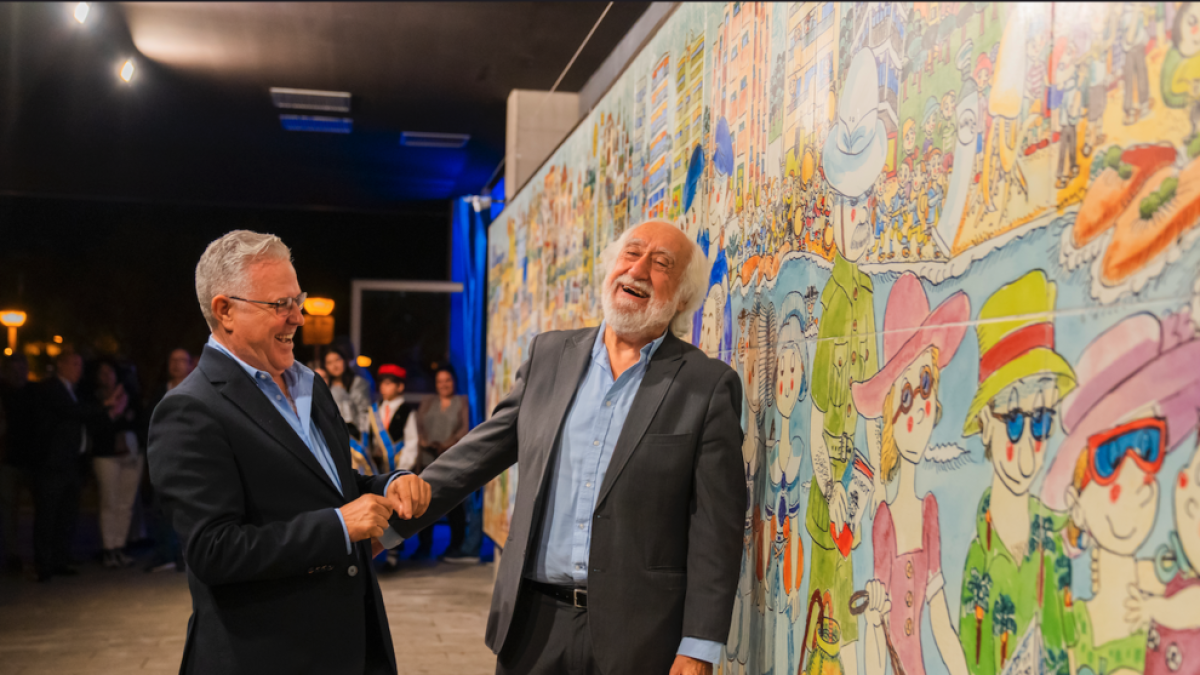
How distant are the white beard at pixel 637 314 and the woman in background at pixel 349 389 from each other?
5435 millimetres

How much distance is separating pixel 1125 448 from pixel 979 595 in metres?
0.41

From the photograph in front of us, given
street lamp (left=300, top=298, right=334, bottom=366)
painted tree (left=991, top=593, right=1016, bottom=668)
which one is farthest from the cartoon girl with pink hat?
street lamp (left=300, top=298, right=334, bottom=366)

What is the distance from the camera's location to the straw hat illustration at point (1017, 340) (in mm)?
1413

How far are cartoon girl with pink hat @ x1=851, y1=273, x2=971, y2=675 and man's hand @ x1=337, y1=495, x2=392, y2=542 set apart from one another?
0.99 m

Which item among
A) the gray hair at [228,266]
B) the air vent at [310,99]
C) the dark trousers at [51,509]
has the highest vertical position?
the air vent at [310,99]

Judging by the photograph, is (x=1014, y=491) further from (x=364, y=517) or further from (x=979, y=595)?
(x=364, y=517)

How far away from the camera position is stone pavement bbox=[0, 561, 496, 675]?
17.2ft

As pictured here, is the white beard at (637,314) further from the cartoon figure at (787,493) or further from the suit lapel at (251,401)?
the suit lapel at (251,401)

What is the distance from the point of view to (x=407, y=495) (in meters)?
2.30

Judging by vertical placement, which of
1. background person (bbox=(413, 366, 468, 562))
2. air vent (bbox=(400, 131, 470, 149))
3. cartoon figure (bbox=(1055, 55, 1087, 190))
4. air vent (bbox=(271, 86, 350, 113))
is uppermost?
air vent (bbox=(271, 86, 350, 113))

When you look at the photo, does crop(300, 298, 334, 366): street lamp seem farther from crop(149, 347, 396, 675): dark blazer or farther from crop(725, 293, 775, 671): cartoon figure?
crop(149, 347, 396, 675): dark blazer

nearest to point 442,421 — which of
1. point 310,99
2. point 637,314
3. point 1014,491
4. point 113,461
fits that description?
point 113,461

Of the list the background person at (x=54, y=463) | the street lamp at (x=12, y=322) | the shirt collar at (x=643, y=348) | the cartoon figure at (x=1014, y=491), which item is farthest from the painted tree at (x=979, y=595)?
the street lamp at (x=12, y=322)

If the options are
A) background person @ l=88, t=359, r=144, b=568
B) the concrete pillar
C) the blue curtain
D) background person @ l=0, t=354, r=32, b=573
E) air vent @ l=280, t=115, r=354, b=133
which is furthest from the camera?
the blue curtain
